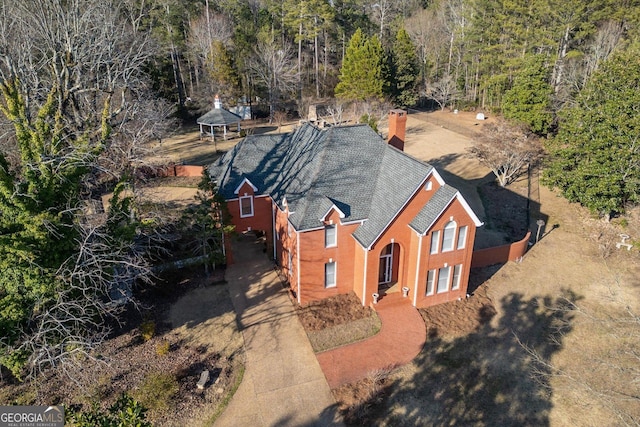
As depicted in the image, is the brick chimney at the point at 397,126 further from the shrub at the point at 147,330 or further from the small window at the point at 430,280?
the shrub at the point at 147,330

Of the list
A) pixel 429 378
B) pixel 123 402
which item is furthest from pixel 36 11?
pixel 429 378

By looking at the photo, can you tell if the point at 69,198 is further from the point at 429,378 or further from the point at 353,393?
the point at 429,378

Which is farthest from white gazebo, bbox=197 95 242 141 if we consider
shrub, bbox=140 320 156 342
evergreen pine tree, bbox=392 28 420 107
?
shrub, bbox=140 320 156 342

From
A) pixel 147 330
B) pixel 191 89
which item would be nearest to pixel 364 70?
pixel 191 89

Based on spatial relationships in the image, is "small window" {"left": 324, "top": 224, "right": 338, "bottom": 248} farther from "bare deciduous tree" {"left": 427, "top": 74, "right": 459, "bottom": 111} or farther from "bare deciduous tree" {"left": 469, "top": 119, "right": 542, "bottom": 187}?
"bare deciduous tree" {"left": 427, "top": 74, "right": 459, "bottom": 111}

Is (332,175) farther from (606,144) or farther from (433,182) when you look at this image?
(606,144)
